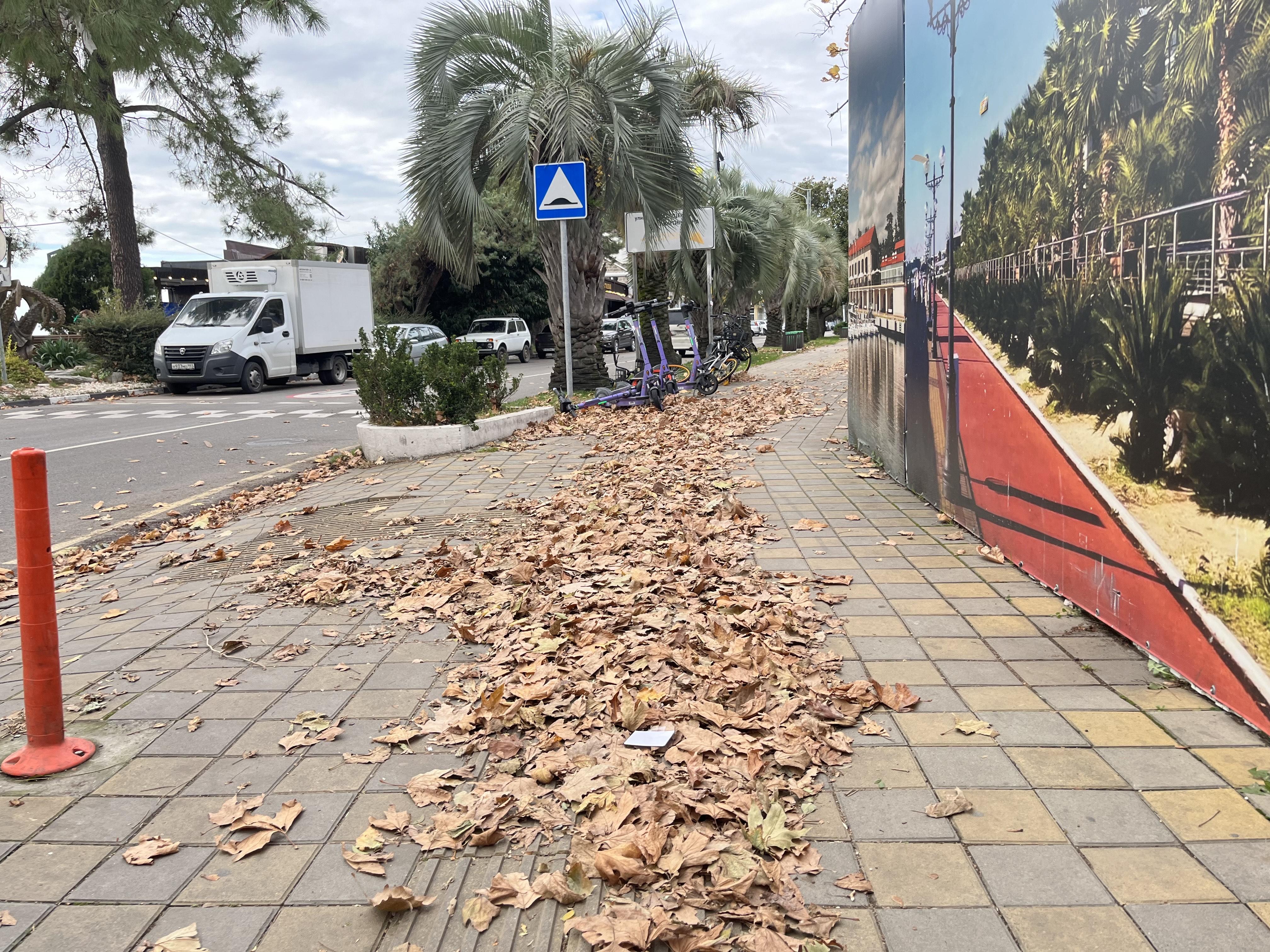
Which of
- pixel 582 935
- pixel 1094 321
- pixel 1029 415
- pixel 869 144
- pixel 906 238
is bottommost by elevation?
pixel 582 935

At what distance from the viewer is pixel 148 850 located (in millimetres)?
2707

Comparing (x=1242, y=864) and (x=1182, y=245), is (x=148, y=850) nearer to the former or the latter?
(x=1242, y=864)

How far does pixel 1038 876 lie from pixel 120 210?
92.9ft

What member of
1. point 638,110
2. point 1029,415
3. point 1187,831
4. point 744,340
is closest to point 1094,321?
point 1029,415

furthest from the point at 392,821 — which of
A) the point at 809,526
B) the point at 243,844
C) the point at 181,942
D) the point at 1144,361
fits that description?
the point at 809,526

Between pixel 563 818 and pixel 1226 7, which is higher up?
pixel 1226 7

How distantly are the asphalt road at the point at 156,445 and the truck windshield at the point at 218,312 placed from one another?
5.77 ft

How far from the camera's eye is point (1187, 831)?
2.62 m

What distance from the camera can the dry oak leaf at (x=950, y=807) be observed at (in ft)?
9.04

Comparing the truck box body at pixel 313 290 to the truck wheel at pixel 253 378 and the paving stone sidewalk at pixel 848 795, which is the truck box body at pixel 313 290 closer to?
the truck wheel at pixel 253 378

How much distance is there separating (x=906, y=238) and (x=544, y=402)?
8003 millimetres

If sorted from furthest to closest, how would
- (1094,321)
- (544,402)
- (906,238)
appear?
(544,402) → (906,238) → (1094,321)

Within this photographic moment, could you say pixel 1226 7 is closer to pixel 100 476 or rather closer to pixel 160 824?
pixel 160 824

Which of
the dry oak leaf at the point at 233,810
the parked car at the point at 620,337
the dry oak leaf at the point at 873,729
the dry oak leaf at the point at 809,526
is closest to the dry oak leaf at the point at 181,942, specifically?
the dry oak leaf at the point at 233,810
